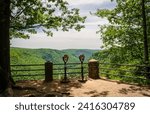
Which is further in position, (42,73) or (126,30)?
(42,73)

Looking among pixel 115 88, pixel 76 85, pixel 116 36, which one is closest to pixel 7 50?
pixel 76 85

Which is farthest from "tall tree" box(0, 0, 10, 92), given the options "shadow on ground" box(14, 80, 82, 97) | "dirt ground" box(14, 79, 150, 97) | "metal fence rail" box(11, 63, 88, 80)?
"metal fence rail" box(11, 63, 88, 80)

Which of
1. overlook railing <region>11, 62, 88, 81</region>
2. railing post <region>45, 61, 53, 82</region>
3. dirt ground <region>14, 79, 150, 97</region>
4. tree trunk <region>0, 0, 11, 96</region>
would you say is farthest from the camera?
overlook railing <region>11, 62, 88, 81</region>

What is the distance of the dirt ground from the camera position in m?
14.8

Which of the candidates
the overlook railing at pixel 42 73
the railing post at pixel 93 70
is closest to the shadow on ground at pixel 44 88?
the overlook railing at pixel 42 73

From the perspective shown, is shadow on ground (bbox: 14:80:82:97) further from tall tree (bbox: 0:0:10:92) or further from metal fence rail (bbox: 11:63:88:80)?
tall tree (bbox: 0:0:10:92)

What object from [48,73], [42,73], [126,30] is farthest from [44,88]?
[42,73]

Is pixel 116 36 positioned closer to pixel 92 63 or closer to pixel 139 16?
pixel 139 16

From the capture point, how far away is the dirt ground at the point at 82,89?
48.4ft

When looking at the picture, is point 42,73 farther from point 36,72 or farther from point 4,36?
point 4,36

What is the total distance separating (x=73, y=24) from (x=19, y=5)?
4.62 meters

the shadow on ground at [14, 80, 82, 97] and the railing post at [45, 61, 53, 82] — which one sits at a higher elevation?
the railing post at [45, 61, 53, 82]

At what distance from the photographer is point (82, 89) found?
54.1 ft

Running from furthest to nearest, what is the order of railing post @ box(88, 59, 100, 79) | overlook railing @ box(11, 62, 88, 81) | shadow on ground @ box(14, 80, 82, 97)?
railing post @ box(88, 59, 100, 79) → overlook railing @ box(11, 62, 88, 81) → shadow on ground @ box(14, 80, 82, 97)
